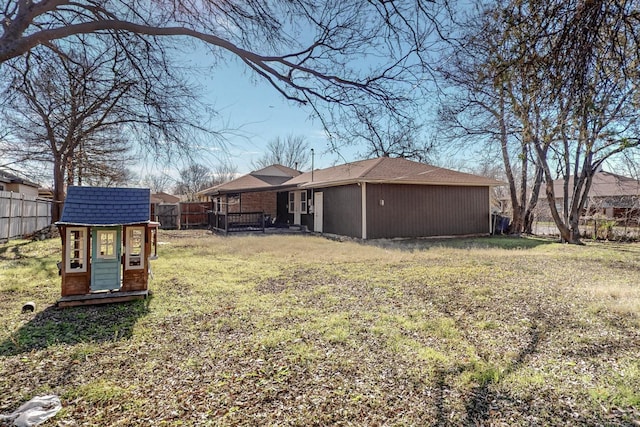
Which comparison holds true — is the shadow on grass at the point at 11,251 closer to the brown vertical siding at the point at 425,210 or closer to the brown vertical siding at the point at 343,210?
the brown vertical siding at the point at 343,210

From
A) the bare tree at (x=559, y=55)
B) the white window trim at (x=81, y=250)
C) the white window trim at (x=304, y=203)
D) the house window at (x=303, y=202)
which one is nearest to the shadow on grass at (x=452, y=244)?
the white window trim at (x=304, y=203)

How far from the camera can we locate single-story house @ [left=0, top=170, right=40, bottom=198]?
1665cm

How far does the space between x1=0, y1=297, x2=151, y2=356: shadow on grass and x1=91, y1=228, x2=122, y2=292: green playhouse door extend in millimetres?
314

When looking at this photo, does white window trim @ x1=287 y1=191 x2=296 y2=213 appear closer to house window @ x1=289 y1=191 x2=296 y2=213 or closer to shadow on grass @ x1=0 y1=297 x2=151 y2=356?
house window @ x1=289 y1=191 x2=296 y2=213

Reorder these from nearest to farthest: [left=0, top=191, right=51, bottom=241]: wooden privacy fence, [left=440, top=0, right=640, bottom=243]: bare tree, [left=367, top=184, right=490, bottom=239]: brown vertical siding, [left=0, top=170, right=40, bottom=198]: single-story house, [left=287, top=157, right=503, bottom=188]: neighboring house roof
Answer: [left=440, top=0, right=640, bottom=243]: bare tree
[left=0, top=191, right=51, bottom=241]: wooden privacy fence
[left=287, top=157, right=503, bottom=188]: neighboring house roof
[left=367, top=184, right=490, bottom=239]: brown vertical siding
[left=0, top=170, right=40, bottom=198]: single-story house

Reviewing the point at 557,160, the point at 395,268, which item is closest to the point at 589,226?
the point at 557,160

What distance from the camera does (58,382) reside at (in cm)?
270

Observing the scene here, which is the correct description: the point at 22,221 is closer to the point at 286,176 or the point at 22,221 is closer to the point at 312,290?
the point at 312,290

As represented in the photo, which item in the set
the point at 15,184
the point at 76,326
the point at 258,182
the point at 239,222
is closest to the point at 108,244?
the point at 76,326

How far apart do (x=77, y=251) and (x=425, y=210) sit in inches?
462

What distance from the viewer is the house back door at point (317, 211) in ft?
51.3

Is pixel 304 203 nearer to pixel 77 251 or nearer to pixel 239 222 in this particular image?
pixel 239 222

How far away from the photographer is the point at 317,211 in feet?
52.2

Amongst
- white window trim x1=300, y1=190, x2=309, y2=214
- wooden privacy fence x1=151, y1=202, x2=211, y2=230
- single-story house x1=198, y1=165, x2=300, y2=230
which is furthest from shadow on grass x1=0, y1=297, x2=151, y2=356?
wooden privacy fence x1=151, y1=202, x2=211, y2=230
